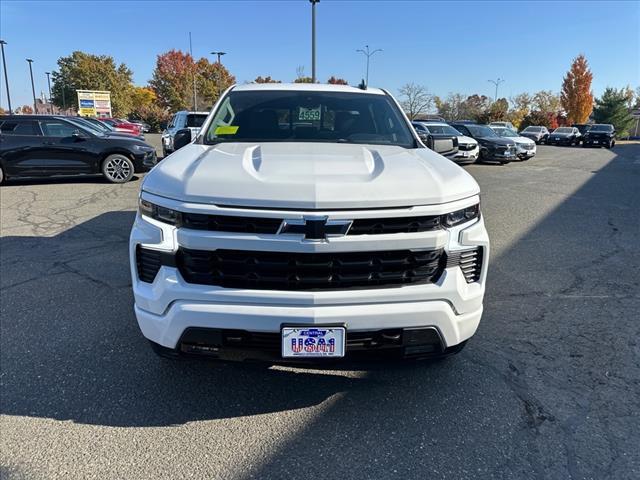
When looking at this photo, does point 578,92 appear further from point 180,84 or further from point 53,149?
point 53,149

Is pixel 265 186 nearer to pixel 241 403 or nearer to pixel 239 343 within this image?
pixel 239 343

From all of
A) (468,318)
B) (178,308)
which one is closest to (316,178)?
(178,308)

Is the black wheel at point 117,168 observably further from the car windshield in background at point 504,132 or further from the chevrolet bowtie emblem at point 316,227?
the car windshield in background at point 504,132

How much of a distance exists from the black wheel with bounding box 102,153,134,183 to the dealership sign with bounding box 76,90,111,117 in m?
37.4

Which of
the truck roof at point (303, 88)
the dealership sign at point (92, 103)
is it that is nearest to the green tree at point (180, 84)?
the dealership sign at point (92, 103)

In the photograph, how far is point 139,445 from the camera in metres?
2.47

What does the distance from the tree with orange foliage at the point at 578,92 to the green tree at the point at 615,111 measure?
4.53ft

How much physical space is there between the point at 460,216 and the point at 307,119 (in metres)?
1.86

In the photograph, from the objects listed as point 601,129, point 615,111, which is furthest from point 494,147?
point 615,111

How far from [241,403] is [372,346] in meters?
0.98

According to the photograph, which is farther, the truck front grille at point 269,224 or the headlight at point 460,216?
the headlight at point 460,216

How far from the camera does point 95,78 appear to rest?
61.2 metres

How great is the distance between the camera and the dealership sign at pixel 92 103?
4388 cm

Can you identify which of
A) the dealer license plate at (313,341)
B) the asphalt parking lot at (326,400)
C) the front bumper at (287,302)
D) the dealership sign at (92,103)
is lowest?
the asphalt parking lot at (326,400)
